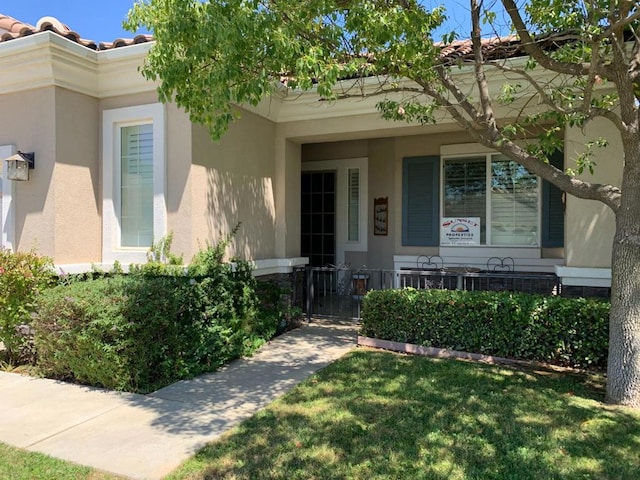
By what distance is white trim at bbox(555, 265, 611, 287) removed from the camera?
592 cm

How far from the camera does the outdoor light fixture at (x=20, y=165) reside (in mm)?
6016

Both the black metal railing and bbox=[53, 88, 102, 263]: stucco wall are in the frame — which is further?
the black metal railing

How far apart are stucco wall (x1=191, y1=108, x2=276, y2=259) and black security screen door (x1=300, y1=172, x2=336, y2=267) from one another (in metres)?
2.68

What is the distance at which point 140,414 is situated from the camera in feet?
13.5

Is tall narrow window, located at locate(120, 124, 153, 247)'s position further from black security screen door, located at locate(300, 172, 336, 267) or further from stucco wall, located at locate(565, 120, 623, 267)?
stucco wall, located at locate(565, 120, 623, 267)

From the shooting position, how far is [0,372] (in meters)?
5.43

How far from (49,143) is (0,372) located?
298cm

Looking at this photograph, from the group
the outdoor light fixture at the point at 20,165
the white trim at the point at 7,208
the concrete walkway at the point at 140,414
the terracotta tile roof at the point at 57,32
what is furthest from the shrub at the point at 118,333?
the terracotta tile roof at the point at 57,32

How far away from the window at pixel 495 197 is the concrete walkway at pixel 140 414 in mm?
4112

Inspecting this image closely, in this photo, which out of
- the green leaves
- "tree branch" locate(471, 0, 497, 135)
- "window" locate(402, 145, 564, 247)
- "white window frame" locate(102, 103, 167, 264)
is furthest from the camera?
"window" locate(402, 145, 564, 247)

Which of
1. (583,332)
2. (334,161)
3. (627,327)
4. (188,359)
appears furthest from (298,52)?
(334,161)

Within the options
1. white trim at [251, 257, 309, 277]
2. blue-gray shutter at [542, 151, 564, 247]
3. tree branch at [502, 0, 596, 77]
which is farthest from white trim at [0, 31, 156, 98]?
blue-gray shutter at [542, 151, 564, 247]

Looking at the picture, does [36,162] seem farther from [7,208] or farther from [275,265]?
[275,265]

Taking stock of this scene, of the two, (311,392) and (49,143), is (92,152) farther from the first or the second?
(311,392)
